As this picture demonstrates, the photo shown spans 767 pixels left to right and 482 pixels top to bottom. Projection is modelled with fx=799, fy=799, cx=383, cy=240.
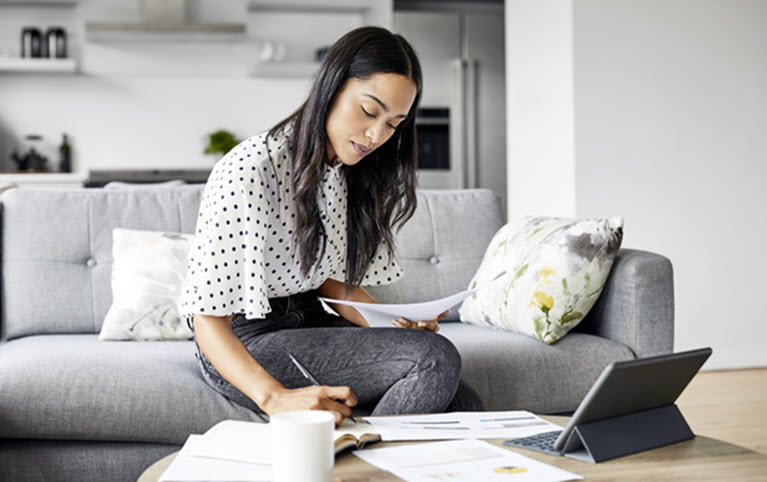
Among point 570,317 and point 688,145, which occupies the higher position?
point 688,145

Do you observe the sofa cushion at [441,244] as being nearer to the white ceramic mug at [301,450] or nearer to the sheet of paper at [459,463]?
the sheet of paper at [459,463]

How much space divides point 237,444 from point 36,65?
514 cm

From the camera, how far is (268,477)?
3.08 feet

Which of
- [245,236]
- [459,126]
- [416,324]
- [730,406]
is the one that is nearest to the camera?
[245,236]

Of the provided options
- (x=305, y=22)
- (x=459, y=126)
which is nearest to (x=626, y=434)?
(x=459, y=126)

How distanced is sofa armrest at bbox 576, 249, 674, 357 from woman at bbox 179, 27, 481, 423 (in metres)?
0.70

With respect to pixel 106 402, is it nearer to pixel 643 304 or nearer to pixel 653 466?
pixel 653 466

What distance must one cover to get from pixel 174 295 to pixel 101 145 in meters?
4.00

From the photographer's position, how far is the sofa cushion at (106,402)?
1.70 m

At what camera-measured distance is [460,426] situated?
3.93 ft

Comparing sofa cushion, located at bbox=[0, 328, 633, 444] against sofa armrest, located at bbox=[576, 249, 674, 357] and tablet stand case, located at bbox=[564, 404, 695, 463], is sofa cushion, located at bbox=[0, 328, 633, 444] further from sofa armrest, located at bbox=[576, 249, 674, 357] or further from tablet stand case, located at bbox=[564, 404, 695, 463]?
tablet stand case, located at bbox=[564, 404, 695, 463]

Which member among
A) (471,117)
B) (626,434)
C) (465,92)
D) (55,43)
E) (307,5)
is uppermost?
(307,5)

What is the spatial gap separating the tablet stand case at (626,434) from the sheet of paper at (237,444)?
1.31 ft

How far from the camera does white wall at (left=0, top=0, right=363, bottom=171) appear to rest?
5727mm
